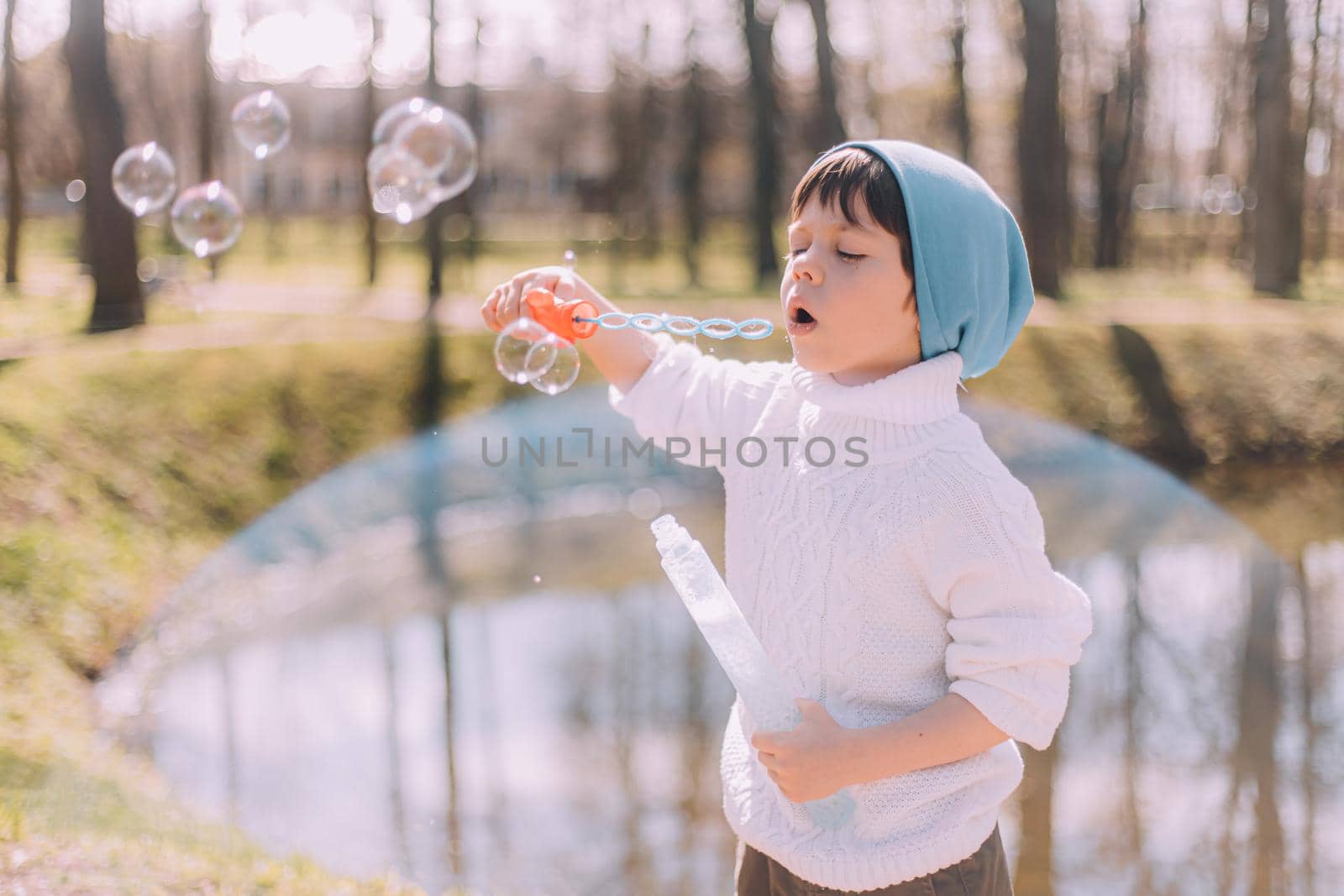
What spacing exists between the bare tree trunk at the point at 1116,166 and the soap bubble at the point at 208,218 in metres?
26.8

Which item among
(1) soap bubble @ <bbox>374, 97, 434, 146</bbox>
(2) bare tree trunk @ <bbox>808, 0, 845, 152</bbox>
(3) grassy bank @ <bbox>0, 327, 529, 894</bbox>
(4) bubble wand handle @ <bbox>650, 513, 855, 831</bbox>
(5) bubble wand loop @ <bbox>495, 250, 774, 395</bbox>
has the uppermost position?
(2) bare tree trunk @ <bbox>808, 0, 845, 152</bbox>

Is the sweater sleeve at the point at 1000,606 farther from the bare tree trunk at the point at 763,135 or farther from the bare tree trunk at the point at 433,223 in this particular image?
the bare tree trunk at the point at 763,135

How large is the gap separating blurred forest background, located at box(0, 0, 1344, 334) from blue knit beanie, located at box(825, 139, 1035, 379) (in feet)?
37.6

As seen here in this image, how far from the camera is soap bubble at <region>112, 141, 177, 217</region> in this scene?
540 cm

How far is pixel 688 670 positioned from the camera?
6.20 meters

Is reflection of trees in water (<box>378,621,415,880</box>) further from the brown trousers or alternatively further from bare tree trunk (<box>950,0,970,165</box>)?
bare tree trunk (<box>950,0,970,165</box>)

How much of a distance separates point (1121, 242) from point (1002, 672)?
30.8 m

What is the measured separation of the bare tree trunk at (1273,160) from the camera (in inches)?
688

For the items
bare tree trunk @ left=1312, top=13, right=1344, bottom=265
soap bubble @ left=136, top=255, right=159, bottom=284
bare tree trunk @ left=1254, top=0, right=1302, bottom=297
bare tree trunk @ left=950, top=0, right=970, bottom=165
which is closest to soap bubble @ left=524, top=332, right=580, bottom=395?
soap bubble @ left=136, top=255, right=159, bottom=284

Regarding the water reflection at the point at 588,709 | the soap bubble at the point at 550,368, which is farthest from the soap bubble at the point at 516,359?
the water reflection at the point at 588,709

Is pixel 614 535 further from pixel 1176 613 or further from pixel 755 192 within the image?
pixel 755 192

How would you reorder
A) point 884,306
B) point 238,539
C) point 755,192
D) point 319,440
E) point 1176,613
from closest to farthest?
1. point 884,306
2. point 1176,613
3. point 238,539
4. point 319,440
5. point 755,192

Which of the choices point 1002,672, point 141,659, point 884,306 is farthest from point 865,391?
point 141,659

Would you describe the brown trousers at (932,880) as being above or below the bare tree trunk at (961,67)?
below
